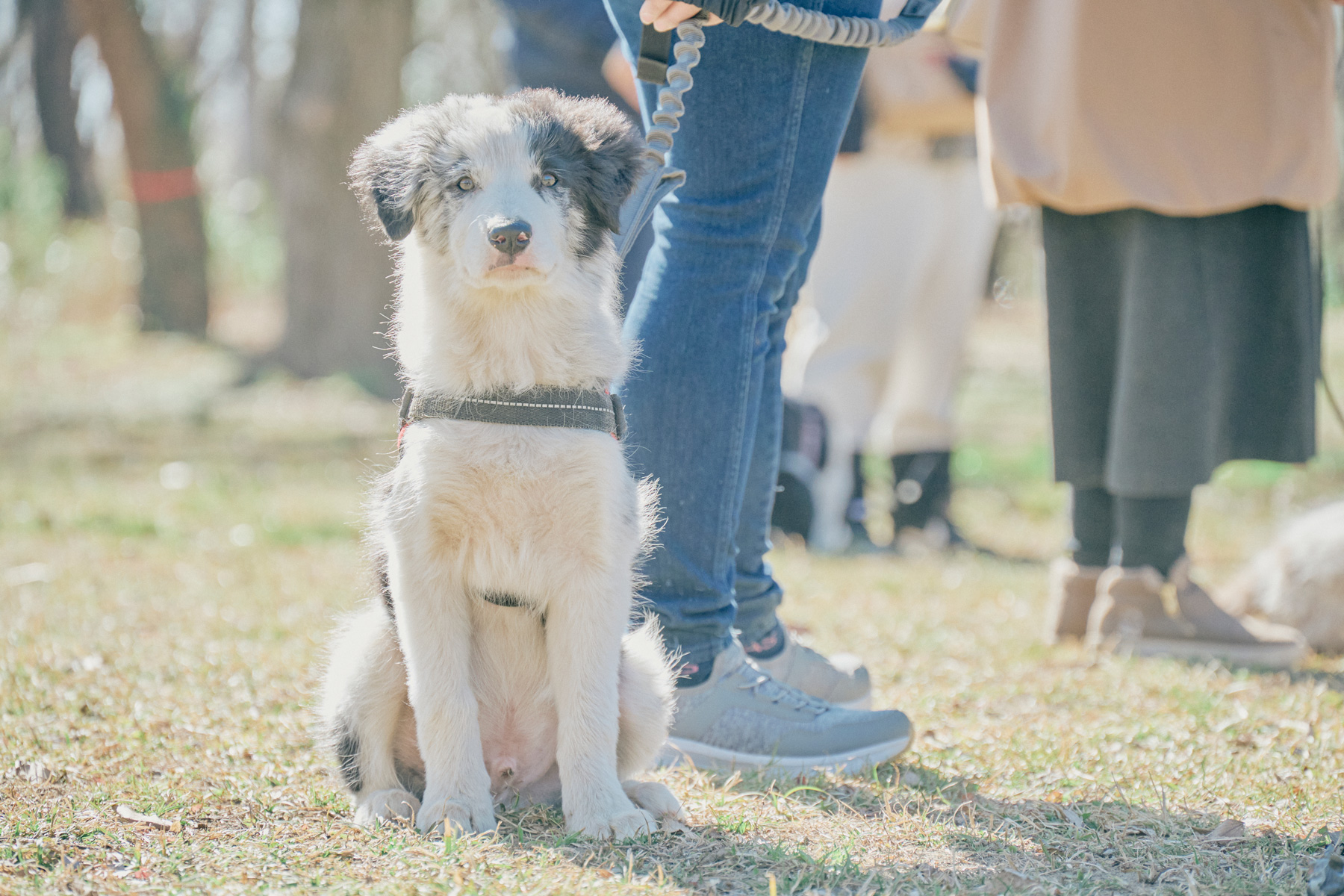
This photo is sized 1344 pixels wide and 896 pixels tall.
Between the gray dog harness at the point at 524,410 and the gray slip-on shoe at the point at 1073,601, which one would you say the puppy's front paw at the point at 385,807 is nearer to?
the gray dog harness at the point at 524,410

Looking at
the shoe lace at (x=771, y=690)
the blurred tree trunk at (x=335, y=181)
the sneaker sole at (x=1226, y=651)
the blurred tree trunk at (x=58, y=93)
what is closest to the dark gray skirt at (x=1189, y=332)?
the sneaker sole at (x=1226, y=651)

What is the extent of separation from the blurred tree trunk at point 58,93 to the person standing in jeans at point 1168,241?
20911mm

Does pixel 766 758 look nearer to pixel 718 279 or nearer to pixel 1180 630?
pixel 718 279

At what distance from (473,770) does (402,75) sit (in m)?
9.31

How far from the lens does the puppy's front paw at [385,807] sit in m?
2.24

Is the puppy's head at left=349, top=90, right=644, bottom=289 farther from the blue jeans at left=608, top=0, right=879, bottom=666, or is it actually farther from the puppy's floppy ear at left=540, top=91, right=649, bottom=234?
the blue jeans at left=608, top=0, right=879, bottom=666

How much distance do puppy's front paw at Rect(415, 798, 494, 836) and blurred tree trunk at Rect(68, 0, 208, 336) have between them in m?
11.4

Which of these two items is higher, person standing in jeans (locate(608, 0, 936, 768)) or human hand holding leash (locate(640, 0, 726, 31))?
human hand holding leash (locate(640, 0, 726, 31))

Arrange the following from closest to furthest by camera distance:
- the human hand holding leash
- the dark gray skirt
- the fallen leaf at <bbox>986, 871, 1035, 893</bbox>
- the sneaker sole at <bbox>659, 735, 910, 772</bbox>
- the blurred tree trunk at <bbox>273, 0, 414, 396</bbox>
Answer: the fallen leaf at <bbox>986, 871, 1035, 893</bbox>, the human hand holding leash, the sneaker sole at <bbox>659, 735, 910, 772</bbox>, the dark gray skirt, the blurred tree trunk at <bbox>273, 0, 414, 396</bbox>

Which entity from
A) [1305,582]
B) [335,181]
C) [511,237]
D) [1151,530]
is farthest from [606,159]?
[335,181]

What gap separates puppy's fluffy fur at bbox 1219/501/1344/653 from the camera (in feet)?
13.2

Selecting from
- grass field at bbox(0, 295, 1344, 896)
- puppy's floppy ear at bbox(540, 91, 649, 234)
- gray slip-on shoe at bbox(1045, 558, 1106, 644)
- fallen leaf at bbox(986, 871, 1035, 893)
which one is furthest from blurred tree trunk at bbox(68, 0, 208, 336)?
fallen leaf at bbox(986, 871, 1035, 893)

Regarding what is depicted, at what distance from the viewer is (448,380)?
87.8 inches

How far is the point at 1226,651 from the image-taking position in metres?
3.76
